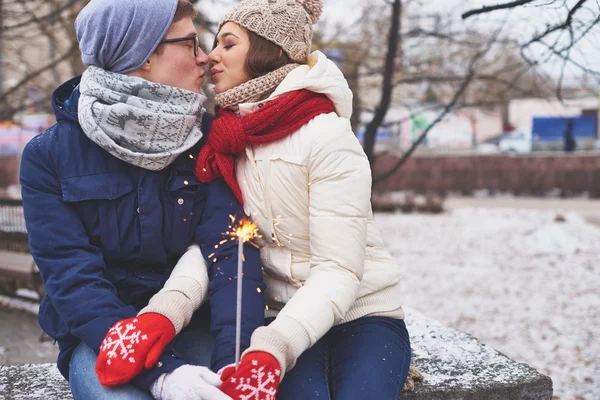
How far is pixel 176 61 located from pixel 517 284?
6.67 metres

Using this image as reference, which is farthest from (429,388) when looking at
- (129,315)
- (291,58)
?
(291,58)

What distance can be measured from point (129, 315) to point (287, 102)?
87 cm

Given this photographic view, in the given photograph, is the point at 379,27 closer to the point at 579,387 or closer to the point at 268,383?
the point at 579,387

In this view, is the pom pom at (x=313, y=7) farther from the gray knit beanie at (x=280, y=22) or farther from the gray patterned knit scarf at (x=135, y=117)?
the gray patterned knit scarf at (x=135, y=117)

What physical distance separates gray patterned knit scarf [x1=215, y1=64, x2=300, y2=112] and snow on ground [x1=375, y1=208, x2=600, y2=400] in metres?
3.26

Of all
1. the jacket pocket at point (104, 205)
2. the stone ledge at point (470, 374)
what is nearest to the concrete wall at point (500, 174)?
the stone ledge at point (470, 374)

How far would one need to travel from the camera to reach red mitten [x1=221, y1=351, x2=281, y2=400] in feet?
5.58

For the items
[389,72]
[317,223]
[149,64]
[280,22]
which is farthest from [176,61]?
[389,72]

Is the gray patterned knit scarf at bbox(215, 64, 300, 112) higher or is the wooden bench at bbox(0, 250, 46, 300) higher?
the gray patterned knit scarf at bbox(215, 64, 300, 112)

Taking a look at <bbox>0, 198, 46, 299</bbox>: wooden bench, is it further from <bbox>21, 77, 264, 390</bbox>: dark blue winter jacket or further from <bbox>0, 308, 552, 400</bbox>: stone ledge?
<bbox>21, 77, 264, 390</bbox>: dark blue winter jacket

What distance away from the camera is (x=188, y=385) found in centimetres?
177

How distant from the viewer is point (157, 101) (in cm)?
219

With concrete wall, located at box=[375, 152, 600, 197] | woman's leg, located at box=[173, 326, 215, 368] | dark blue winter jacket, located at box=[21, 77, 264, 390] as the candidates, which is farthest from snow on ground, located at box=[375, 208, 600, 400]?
concrete wall, located at box=[375, 152, 600, 197]

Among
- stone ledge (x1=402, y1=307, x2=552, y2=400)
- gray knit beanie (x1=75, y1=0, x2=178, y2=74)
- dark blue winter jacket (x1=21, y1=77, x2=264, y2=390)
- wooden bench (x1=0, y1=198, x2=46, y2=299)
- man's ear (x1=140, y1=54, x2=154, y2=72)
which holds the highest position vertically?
gray knit beanie (x1=75, y1=0, x2=178, y2=74)
